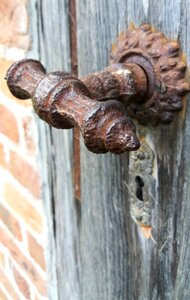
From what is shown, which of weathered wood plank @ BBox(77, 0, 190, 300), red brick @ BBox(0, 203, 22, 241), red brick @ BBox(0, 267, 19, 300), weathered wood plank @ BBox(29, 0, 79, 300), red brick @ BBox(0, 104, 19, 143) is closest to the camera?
weathered wood plank @ BBox(77, 0, 190, 300)

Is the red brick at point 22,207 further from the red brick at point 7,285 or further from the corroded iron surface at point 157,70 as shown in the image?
the corroded iron surface at point 157,70

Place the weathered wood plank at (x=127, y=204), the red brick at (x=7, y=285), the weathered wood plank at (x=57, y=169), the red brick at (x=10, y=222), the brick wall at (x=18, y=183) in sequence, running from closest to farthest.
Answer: the weathered wood plank at (x=127, y=204) → the weathered wood plank at (x=57, y=169) → the brick wall at (x=18, y=183) → the red brick at (x=10, y=222) → the red brick at (x=7, y=285)

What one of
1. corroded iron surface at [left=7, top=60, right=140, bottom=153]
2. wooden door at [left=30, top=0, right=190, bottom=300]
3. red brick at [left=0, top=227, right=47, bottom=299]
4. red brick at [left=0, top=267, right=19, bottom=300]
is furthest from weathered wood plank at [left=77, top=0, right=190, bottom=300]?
red brick at [left=0, top=267, right=19, bottom=300]

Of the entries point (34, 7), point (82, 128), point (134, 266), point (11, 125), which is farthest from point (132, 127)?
point (11, 125)

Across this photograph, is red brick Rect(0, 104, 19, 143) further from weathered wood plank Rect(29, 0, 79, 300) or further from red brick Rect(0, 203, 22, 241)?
red brick Rect(0, 203, 22, 241)

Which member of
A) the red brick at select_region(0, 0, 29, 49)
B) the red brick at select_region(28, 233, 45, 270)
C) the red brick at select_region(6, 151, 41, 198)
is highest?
the red brick at select_region(0, 0, 29, 49)

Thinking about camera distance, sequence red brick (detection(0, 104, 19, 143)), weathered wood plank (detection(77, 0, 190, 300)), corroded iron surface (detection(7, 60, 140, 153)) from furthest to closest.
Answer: red brick (detection(0, 104, 19, 143))
weathered wood plank (detection(77, 0, 190, 300))
corroded iron surface (detection(7, 60, 140, 153))

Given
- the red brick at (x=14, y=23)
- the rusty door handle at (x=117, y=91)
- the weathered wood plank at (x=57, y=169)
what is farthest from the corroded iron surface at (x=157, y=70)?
the red brick at (x=14, y=23)
